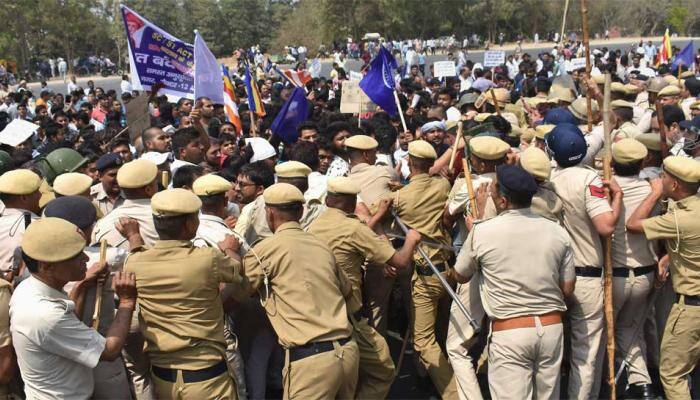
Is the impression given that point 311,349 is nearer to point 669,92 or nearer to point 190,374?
point 190,374

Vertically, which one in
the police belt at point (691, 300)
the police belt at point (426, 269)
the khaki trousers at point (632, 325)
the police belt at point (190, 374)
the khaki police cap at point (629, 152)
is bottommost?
the khaki trousers at point (632, 325)

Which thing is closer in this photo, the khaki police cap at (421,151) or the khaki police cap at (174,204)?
the khaki police cap at (174,204)

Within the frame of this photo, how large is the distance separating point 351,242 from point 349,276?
26cm

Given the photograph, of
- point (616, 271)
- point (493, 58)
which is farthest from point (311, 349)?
point (493, 58)

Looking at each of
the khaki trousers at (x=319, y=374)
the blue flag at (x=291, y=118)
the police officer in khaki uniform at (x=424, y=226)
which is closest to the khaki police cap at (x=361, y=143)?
the police officer in khaki uniform at (x=424, y=226)

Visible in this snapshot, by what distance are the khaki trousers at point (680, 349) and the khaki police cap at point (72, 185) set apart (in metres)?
4.38

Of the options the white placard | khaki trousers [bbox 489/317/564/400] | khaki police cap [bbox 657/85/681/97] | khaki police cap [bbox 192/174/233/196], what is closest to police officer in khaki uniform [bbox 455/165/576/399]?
khaki trousers [bbox 489/317/564/400]

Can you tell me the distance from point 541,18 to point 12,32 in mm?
48951

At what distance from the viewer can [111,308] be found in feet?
12.8

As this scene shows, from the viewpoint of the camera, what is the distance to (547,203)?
475 centimetres

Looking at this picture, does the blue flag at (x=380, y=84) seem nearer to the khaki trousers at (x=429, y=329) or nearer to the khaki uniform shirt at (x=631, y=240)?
the khaki trousers at (x=429, y=329)

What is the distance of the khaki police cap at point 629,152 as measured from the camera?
5.02 meters

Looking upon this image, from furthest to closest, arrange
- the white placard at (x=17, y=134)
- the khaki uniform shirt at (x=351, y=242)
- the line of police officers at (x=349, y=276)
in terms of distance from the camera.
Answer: the white placard at (x=17, y=134), the khaki uniform shirt at (x=351, y=242), the line of police officers at (x=349, y=276)

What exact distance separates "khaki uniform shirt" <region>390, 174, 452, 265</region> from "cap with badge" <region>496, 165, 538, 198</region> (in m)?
1.21
